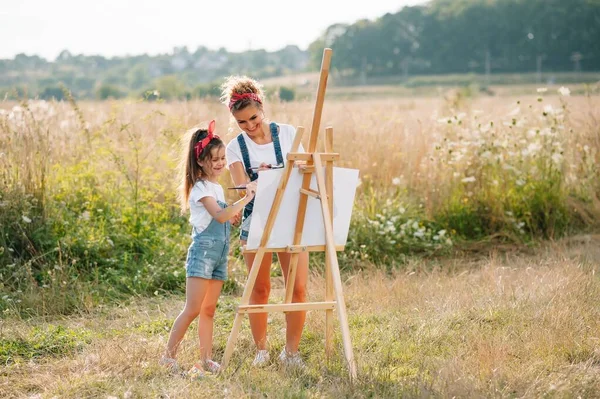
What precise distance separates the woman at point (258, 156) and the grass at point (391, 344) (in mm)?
170

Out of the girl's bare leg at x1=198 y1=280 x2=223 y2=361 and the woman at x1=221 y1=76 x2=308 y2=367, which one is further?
the girl's bare leg at x1=198 y1=280 x2=223 y2=361

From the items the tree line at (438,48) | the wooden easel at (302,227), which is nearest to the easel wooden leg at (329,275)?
the wooden easel at (302,227)

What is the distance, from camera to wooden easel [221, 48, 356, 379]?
4031 mm

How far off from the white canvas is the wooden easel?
28 mm

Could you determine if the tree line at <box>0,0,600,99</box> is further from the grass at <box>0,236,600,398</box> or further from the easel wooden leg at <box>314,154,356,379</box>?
the easel wooden leg at <box>314,154,356,379</box>

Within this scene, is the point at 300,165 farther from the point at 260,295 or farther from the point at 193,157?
the point at 260,295

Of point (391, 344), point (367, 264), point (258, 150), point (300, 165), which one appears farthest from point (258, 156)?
point (367, 264)

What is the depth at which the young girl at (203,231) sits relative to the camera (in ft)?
13.7

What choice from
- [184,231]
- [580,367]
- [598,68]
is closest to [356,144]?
[184,231]

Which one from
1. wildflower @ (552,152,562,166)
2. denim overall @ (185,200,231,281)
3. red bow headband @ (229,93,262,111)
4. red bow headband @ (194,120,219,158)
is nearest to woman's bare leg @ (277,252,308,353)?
denim overall @ (185,200,231,281)

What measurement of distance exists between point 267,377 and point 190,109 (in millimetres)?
6546

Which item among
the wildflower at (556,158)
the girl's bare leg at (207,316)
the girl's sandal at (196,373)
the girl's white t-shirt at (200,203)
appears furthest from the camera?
the wildflower at (556,158)

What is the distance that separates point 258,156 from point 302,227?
461 mm

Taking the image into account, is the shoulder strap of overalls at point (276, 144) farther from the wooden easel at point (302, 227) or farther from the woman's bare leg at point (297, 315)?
the woman's bare leg at point (297, 315)
